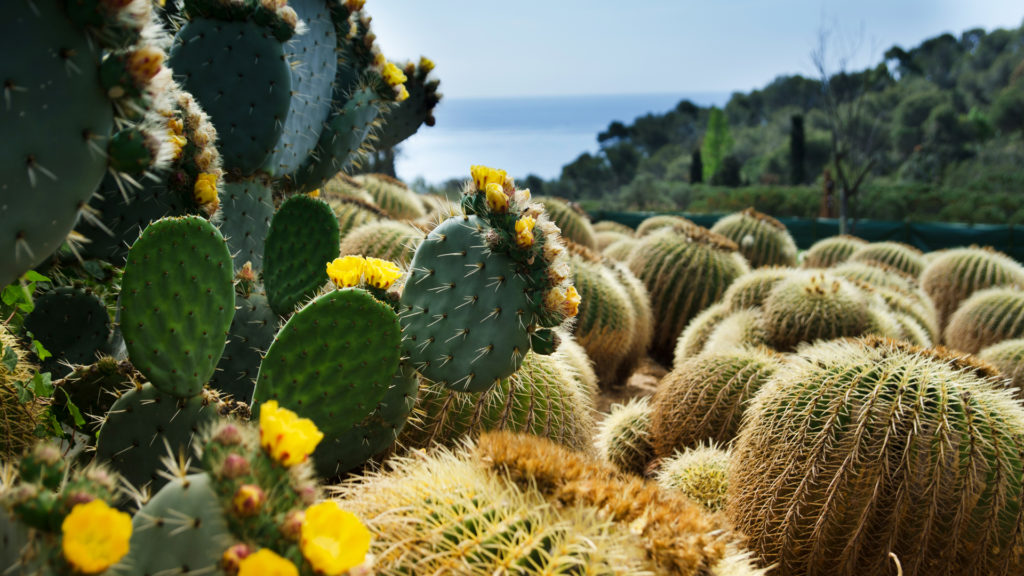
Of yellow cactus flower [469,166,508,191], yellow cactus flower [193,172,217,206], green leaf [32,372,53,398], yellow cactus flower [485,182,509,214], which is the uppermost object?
yellow cactus flower [469,166,508,191]

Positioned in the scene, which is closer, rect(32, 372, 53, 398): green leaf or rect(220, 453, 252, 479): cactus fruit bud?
rect(220, 453, 252, 479): cactus fruit bud

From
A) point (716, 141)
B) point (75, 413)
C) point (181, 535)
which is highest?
point (181, 535)

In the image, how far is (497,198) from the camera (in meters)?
2.08

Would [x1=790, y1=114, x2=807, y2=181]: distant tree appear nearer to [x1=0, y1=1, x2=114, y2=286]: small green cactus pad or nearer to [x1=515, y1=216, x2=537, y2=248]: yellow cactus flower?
[x1=515, y1=216, x2=537, y2=248]: yellow cactus flower

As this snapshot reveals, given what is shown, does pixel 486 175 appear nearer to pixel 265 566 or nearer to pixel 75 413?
pixel 75 413

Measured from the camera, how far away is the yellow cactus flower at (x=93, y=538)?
93 cm

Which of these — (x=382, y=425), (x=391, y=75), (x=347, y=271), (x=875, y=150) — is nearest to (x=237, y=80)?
(x=391, y=75)

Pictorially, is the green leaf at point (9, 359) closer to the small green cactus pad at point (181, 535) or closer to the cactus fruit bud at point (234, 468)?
the small green cactus pad at point (181, 535)

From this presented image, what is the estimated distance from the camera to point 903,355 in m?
2.93

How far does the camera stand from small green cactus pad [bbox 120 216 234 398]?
174 cm

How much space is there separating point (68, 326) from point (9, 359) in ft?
1.93

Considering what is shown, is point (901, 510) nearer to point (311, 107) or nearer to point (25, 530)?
point (25, 530)

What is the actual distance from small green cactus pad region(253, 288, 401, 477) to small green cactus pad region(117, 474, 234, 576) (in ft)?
2.57

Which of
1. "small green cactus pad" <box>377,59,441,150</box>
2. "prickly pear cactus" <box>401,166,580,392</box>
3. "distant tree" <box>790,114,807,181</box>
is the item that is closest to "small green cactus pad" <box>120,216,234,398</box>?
"prickly pear cactus" <box>401,166,580,392</box>
